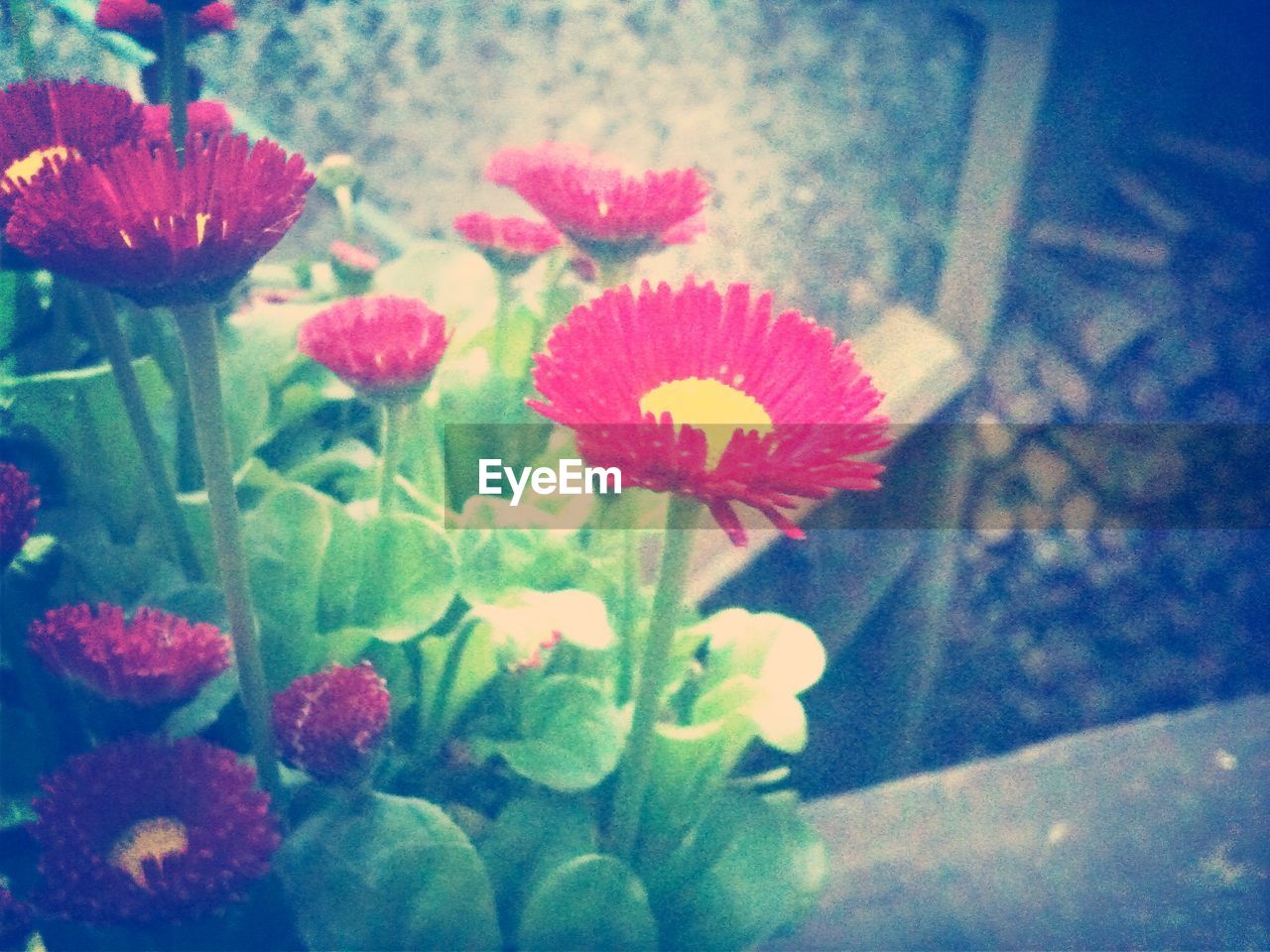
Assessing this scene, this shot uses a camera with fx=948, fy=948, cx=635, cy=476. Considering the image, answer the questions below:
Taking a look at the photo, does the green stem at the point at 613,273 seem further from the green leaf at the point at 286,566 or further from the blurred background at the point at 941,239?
the blurred background at the point at 941,239

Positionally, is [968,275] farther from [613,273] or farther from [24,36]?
[24,36]

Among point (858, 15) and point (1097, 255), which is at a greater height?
point (858, 15)

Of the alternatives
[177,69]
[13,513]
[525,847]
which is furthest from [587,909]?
[177,69]

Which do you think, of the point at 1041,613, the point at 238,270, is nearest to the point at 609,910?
the point at 238,270

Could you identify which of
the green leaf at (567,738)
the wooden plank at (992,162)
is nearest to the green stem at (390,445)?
the green leaf at (567,738)

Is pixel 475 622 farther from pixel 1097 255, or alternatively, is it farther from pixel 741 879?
pixel 1097 255
